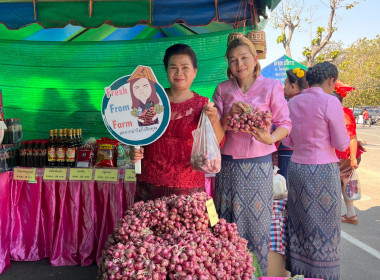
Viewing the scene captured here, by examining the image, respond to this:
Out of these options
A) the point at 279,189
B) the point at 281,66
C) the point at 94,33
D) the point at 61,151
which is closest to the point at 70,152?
the point at 61,151

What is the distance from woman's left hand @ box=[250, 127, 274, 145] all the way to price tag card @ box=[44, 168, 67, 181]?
194cm

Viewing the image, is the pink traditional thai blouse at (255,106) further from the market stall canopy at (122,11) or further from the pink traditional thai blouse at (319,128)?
the market stall canopy at (122,11)

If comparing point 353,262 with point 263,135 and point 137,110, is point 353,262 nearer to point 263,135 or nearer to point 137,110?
point 263,135

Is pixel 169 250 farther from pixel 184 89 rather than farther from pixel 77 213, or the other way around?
pixel 77 213

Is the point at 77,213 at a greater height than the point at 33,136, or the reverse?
the point at 33,136

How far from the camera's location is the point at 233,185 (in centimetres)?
183

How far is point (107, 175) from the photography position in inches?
112

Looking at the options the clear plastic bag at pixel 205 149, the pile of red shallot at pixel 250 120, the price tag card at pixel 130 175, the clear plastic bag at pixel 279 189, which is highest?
the pile of red shallot at pixel 250 120

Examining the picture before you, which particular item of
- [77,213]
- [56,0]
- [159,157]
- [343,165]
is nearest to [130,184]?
[77,213]

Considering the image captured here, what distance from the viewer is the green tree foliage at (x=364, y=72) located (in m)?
29.6

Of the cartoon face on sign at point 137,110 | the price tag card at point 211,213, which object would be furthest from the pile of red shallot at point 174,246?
the cartoon face on sign at point 137,110

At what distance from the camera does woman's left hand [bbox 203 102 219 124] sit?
1.53m

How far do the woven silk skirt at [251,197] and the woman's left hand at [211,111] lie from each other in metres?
0.35

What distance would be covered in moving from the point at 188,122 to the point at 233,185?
48 centimetres
